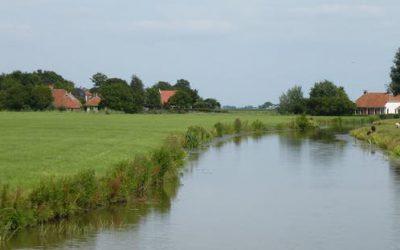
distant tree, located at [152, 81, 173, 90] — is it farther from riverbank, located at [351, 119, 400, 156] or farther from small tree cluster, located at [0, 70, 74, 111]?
riverbank, located at [351, 119, 400, 156]

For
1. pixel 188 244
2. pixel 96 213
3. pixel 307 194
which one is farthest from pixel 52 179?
pixel 307 194

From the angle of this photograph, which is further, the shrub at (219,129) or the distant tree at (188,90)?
the distant tree at (188,90)

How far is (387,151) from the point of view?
45.5 metres

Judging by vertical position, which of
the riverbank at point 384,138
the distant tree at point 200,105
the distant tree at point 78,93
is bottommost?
the riverbank at point 384,138

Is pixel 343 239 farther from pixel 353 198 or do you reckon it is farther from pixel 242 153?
pixel 242 153

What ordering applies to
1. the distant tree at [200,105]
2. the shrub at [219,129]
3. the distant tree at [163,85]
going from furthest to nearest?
1. the distant tree at [163,85]
2. the distant tree at [200,105]
3. the shrub at [219,129]

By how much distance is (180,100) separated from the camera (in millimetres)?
138000

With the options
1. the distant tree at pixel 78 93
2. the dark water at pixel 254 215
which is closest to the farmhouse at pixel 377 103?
the distant tree at pixel 78 93

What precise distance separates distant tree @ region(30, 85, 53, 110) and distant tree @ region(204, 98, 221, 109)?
121 ft

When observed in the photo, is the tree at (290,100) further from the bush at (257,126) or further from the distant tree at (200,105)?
the bush at (257,126)

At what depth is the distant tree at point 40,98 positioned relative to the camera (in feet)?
377

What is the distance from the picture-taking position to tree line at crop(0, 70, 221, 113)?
11319 centimetres

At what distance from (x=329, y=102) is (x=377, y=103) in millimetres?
23078

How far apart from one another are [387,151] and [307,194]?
21657 millimetres
